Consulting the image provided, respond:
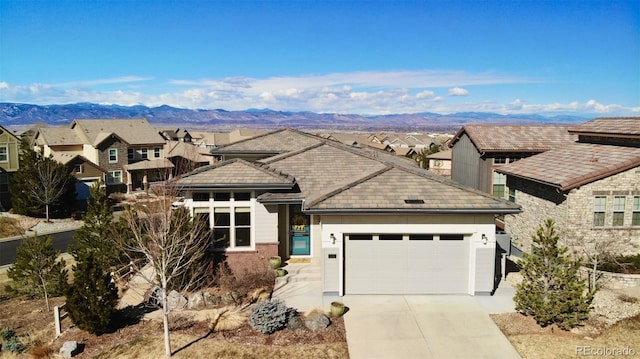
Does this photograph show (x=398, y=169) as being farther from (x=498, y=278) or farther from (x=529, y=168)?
(x=529, y=168)

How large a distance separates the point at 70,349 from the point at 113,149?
4094cm

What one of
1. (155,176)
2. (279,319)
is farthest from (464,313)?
(155,176)

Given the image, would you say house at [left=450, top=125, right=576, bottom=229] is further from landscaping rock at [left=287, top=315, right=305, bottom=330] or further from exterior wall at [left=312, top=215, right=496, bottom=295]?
landscaping rock at [left=287, top=315, right=305, bottom=330]

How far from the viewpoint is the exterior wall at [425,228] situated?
50.0ft

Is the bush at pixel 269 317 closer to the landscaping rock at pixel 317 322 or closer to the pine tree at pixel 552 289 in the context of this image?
the landscaping rock at pixel 317 322

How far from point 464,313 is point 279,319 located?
5.69 meters

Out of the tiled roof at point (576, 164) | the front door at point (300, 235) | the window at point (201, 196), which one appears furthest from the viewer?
the front door at point (300, 235)

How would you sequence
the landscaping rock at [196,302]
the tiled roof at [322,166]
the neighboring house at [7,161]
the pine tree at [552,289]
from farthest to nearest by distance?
the neighboring house at [7,161], the tiled roof at [322,166], the landscaping rock at [196,302], the pine tree at [552,289]

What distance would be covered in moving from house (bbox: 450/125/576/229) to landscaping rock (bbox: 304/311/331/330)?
18.9 meters

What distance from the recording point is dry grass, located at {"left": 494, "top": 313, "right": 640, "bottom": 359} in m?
Result: 11.8

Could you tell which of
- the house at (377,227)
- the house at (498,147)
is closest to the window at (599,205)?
the house at (377,227)

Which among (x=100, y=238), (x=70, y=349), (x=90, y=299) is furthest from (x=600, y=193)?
(x=100, y=238)

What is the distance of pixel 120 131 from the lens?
52812 mm

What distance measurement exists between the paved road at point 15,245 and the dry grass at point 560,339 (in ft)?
74.1
